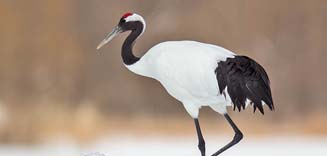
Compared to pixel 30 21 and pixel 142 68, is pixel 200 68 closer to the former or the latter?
pixel 142 68

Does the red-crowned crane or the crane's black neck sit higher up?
the crane's black neck

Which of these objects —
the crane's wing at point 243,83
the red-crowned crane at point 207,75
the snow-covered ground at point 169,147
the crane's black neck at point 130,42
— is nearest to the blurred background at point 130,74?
the snow-covered ground at point 169,147

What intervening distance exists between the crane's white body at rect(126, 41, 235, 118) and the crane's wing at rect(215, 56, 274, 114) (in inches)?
1.6

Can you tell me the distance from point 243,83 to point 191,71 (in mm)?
251

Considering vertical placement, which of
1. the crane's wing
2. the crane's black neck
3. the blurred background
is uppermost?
the blurred background

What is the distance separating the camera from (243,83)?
334 centimetres

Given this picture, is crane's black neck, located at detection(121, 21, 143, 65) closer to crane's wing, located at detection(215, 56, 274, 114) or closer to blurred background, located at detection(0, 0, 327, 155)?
crane's wing, located at detection(215, 56, 274, 114)

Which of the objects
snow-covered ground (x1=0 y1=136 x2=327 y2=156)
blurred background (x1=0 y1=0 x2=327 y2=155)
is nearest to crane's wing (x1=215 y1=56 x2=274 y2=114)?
snow-covered ground (x1=0 y1=136 x2=327 y2=156)

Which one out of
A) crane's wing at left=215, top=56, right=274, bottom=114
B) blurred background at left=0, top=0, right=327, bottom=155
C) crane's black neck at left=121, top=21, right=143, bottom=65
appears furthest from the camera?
blurred background at left=0, top=0, right=327, bottom=155

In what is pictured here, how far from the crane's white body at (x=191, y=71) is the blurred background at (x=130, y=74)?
1.65 meters

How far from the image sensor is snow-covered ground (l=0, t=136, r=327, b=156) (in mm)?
4796

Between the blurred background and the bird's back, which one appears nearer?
the bird's back

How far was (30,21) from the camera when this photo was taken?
203 inches

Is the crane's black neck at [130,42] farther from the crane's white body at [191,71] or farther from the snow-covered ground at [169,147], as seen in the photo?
the snow-covered ground at [169,147]
